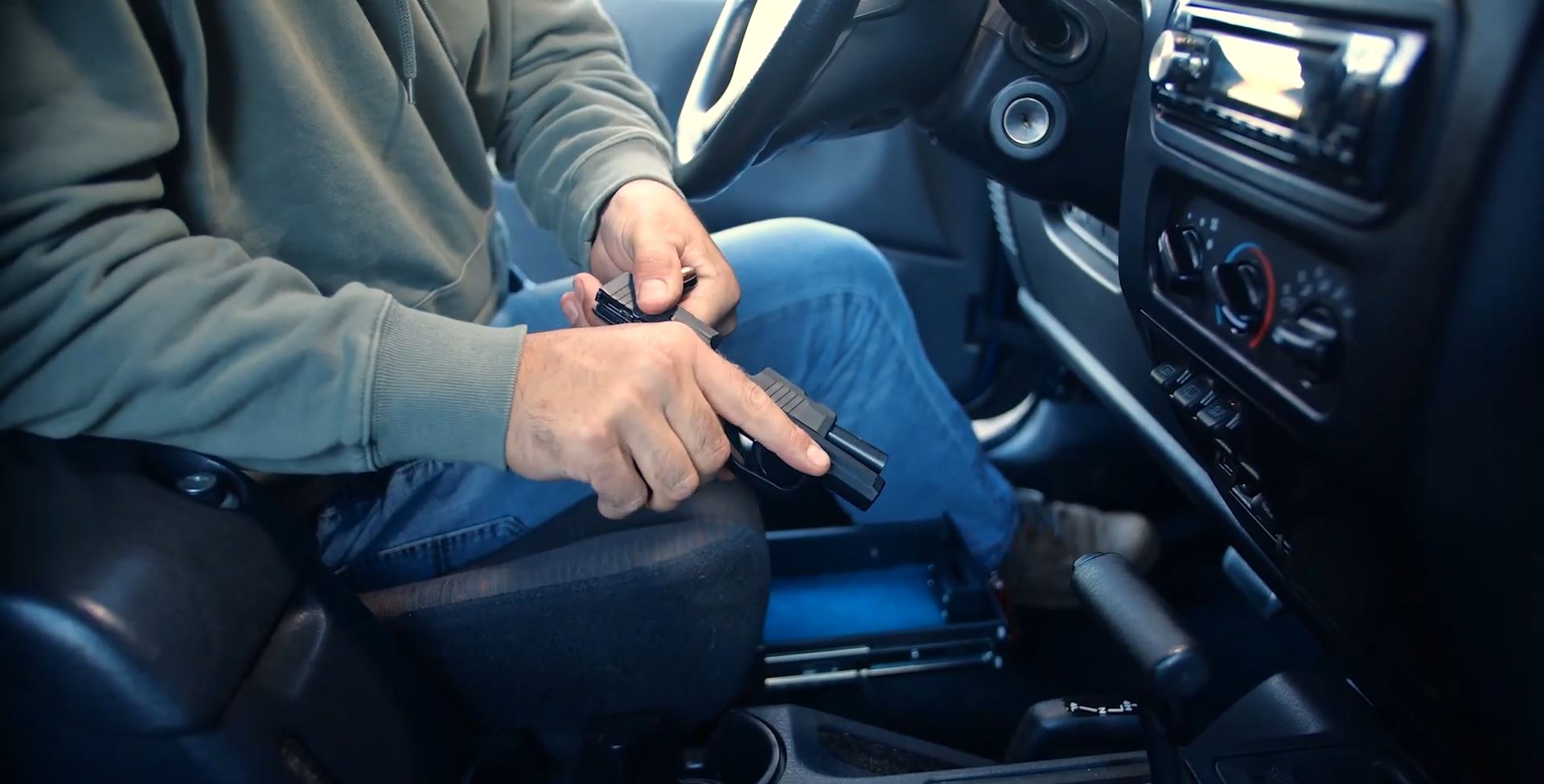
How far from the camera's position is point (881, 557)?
3.56 feet

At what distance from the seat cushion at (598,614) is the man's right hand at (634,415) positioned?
2.6 inches

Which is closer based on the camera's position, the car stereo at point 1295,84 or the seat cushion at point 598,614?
the car stereo at point 1295,84

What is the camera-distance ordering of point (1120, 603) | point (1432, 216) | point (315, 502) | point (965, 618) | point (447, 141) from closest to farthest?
point (1432, 216), point (1120, 603), point (315, 502), point (447, 141), point (965, 618)

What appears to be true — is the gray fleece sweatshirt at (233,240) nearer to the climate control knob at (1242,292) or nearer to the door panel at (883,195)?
the climate control knob at (1242,292)

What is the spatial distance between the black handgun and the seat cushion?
2.6 inches

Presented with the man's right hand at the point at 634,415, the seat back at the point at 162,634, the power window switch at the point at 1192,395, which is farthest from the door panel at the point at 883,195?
the seat back at the point at 162,634

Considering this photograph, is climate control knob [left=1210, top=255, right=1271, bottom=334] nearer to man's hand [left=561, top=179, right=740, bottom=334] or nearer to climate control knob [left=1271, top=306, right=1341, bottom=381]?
climate control knob [left=1271, top=306, right=1341, bottom=381]

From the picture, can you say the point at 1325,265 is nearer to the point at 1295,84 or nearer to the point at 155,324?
the point at 1295,84

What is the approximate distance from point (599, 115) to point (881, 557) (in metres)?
0.55

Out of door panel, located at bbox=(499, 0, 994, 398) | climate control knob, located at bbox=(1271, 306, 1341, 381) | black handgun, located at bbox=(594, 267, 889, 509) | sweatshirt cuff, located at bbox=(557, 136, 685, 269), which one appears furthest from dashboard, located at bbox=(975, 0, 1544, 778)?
door panel, located at bbox=(499, 0, 994, 398)

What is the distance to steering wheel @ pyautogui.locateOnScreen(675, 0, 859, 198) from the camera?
2.28 ft

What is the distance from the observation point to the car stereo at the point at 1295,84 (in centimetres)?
42

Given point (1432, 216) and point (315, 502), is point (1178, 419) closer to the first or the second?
point (1432, 216)

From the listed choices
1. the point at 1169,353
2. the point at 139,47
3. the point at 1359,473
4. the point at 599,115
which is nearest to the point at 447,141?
the point at 599,115
